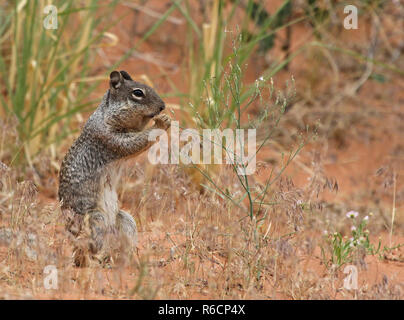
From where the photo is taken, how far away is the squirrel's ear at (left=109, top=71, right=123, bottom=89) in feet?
14.4

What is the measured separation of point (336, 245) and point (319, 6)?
516 centimetres

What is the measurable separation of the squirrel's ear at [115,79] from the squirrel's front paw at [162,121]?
1.16 feet

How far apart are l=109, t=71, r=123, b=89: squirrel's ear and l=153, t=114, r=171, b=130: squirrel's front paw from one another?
0.35 meters

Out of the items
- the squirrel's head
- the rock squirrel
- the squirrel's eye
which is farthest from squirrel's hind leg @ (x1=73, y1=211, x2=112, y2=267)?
the squirrel's eye

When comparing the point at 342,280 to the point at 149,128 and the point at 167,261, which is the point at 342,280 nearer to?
the point at 167,261

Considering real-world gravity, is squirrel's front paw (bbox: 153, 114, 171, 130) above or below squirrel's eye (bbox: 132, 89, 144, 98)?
below

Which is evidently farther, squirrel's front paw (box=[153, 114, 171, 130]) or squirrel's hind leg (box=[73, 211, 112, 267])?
squirrel's front paw (box=[153, 114, 171, 130])

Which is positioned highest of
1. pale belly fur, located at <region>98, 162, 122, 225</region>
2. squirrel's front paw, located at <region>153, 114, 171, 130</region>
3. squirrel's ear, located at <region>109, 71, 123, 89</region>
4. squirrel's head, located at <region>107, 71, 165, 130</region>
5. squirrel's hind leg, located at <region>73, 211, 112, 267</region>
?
squirrel's ear, located at <region>109, 71, 123, 89</region>

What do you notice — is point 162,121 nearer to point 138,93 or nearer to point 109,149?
point 138,93

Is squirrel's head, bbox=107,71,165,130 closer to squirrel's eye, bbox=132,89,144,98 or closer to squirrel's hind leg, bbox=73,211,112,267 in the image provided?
squirrel's eye, bbox=132,89,144,98

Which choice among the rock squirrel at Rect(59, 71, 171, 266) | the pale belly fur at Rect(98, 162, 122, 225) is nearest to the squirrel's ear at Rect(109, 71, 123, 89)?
the rock squirrel at Rect(59, 71, 171, 266)

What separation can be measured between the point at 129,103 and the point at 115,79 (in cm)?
20

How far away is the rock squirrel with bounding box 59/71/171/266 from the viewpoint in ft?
14.2

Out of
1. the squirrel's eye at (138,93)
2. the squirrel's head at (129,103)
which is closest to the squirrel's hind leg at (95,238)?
the squirrel's head at (129,103)
